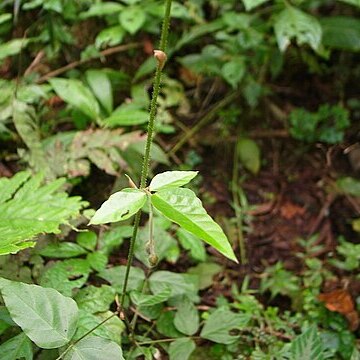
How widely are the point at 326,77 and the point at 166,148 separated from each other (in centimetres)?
100

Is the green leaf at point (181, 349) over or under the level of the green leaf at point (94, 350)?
under

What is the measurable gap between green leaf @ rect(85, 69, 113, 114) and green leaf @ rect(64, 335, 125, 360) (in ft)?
3.70

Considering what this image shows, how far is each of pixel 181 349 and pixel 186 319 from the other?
0.31 ft

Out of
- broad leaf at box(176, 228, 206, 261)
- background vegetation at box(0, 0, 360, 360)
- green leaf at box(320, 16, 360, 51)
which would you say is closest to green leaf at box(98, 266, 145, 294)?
background vegetation at box(0, 0, 360, 360)

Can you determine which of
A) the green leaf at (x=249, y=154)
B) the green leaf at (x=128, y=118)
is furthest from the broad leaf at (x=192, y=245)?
the green leaf at (x=249, y=154)

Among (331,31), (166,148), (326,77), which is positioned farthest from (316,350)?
(326,77)

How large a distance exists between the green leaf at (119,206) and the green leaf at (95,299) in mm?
446

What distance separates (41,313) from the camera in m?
0.98

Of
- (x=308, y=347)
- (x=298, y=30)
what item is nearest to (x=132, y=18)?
(x=298, y=30)

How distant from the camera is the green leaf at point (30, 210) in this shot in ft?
3.84

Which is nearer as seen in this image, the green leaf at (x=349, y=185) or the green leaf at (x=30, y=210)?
the green leaf at (x=30, y=210)

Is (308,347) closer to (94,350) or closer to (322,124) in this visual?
(94,350)

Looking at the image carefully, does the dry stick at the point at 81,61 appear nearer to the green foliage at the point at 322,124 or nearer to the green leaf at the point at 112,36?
the green leaf at the point at 112,36

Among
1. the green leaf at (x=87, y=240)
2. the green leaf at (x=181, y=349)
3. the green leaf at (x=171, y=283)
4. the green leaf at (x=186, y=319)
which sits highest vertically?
the green leaf at (x=87, y=240)
